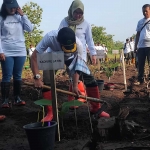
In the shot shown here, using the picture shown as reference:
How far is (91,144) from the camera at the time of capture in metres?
2.90

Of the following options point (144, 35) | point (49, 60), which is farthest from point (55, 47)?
point (144, 35)

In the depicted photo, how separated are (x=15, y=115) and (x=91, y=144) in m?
1.63

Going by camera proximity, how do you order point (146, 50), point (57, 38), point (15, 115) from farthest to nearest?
1. point (146, 50)
2. point (15, 115)
3. point (57, 38)

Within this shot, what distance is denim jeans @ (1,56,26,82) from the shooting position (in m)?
4.23

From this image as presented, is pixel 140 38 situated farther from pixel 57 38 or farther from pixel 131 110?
pixel 57 38

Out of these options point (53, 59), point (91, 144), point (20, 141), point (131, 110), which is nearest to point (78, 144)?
point (91, 144)

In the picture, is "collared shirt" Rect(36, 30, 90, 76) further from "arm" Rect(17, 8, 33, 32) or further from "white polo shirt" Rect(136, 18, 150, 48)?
"white polo shirt" Rect(136, 18, 150, 48)

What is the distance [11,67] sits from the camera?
427cm

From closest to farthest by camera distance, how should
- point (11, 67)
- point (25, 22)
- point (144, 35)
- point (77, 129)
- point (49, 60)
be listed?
point (49, 60) → point (77, 129) → point (11, 67) → point (25, 22) → point (144, 35)

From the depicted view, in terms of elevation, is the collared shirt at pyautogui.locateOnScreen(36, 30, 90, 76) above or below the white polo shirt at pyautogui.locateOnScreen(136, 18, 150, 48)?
below

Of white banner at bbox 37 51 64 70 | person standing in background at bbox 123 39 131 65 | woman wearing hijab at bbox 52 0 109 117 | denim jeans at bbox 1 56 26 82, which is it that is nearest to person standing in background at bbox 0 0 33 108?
denim jeans at bbox 1 56 26 82

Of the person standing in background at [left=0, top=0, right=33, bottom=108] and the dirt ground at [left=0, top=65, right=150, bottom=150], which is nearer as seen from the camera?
the dirt ground at [left=0, top=65, right=150, bottom=150]

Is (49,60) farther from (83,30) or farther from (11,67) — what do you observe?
(83,30)

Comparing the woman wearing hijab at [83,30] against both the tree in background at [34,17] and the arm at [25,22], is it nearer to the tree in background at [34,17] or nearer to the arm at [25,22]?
the arm at [25,22]
